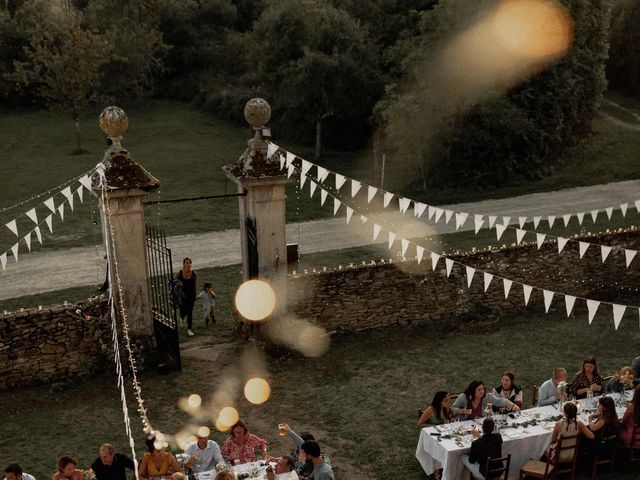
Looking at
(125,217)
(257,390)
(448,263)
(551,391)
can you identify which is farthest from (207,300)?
(551,391)

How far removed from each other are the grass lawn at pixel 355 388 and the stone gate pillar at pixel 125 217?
4.39 ft

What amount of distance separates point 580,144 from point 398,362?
2045cm

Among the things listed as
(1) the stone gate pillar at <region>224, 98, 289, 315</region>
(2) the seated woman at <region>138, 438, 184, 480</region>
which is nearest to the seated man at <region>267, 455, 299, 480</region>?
(2) the seated woman at <region>138, 438, 184, 480</region>

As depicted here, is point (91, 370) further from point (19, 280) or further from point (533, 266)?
point (533, 266)

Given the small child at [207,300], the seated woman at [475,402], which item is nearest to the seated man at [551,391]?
the seated woman at [475,402]

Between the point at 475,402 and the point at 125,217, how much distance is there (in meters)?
5.95

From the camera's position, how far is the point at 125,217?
36.8ft

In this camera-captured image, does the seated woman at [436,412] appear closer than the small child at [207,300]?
Yes

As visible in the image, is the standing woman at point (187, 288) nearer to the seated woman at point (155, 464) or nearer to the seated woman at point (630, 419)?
the seated woman at point (155, 464)

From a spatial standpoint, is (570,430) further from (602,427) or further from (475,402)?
(475,402)

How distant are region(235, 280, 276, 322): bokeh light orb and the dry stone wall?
424 millimetres

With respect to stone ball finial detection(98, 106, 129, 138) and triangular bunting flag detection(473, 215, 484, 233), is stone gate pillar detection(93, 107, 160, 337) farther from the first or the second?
triangular bunting flag detection(473, 215, 484, 233)

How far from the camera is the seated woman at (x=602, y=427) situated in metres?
8.78

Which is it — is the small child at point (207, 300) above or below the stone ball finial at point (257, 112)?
below
